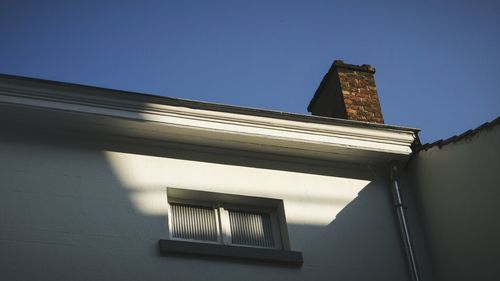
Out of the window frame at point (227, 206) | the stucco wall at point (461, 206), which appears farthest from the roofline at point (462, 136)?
the window frame at point (227, 206)

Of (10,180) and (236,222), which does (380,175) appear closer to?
(236,222)

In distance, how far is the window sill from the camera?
10.5 m

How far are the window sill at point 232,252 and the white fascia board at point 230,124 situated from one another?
5.15ft

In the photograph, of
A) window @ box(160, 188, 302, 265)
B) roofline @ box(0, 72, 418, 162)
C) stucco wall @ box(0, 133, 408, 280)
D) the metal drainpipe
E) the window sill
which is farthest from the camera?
the metal drainpipe

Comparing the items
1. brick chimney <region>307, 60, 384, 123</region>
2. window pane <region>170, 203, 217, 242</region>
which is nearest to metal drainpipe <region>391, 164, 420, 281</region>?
brick chimney <region>307, 60, 384, 123</region>

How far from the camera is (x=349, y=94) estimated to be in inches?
533

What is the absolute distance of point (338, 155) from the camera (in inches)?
482

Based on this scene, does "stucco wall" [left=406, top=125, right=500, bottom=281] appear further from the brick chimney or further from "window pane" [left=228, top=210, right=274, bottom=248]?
"window pane" [left=228, top=210, right=274, bottom=248]

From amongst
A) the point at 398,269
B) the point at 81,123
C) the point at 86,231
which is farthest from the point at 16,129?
the point at 398,269

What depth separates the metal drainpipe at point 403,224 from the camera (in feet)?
38.0

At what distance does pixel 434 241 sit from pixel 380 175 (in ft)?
3.82

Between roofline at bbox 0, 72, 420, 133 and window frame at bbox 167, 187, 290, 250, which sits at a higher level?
roofline at bbox 0, 72, 420, 133

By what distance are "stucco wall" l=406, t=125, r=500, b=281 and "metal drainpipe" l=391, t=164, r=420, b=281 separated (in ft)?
0.82

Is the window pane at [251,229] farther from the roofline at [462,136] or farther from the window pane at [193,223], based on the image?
the roofline at [462,136]
